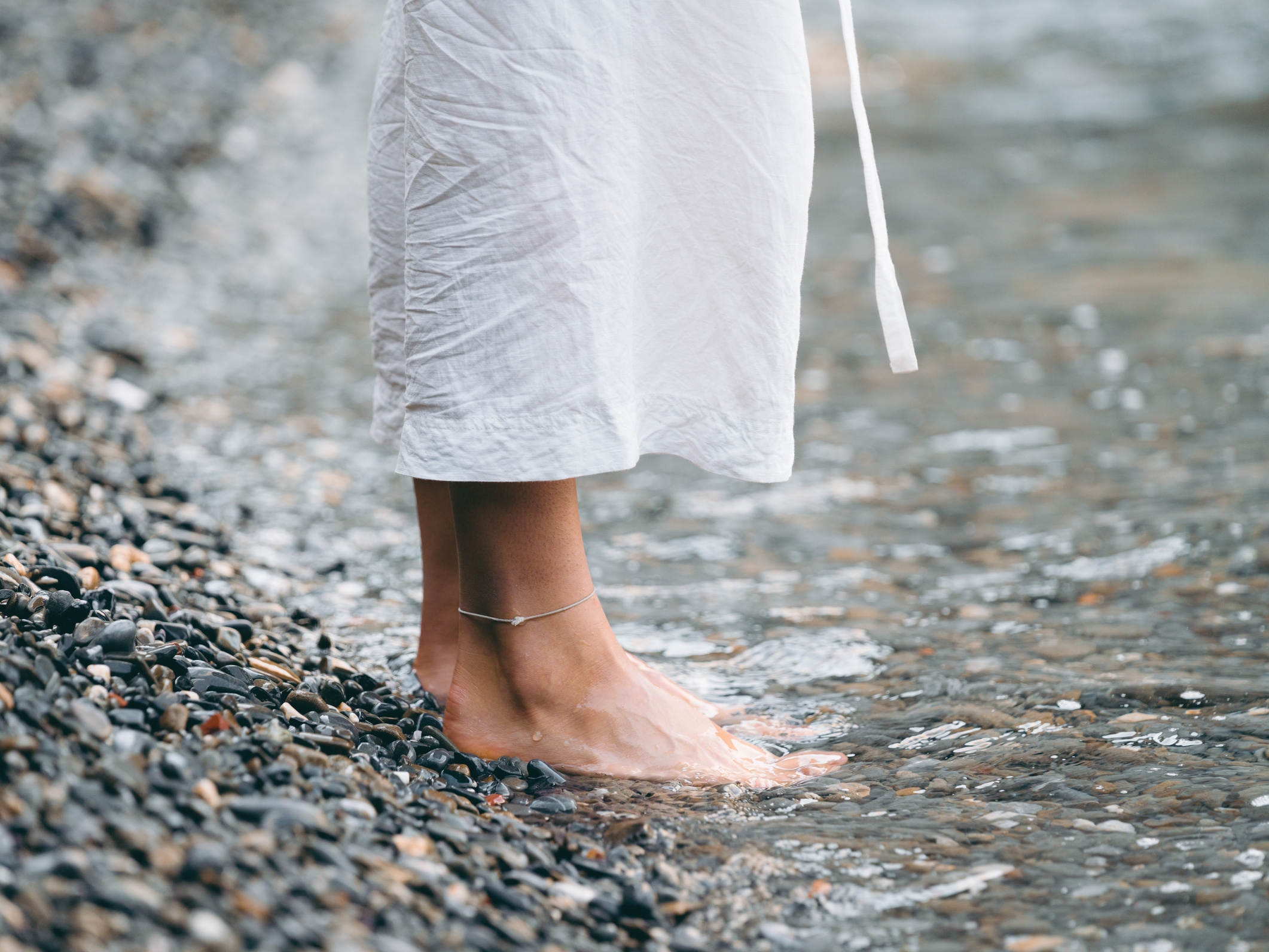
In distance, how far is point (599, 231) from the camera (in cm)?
152

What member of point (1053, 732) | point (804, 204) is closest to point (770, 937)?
point (1053, 732)

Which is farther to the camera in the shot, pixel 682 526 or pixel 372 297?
pixel 682 526

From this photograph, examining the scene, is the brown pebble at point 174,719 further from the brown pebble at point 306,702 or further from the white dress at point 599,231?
the white dress at point 599,231

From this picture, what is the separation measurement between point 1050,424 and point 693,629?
6.07 ft

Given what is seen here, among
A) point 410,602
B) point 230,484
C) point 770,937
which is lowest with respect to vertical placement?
point 770,937

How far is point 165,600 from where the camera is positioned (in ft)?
6.41

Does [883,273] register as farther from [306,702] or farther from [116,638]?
[116,638]

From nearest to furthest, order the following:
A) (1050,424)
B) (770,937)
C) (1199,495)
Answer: (770,937)
(1199,495)
(1050,424)

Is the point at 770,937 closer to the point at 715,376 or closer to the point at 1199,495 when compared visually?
the point at 715,376

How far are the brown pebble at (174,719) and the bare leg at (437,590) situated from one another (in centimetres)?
54

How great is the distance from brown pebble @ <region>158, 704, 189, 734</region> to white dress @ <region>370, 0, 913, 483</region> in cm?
41

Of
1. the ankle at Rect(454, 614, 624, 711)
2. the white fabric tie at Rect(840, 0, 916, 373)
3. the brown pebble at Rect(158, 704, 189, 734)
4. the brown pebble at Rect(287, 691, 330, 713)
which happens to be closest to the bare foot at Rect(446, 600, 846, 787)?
the ankle at Rect(454, 614, 624, 711)

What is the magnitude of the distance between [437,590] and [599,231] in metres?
0.73

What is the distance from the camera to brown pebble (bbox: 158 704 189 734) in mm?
1417
